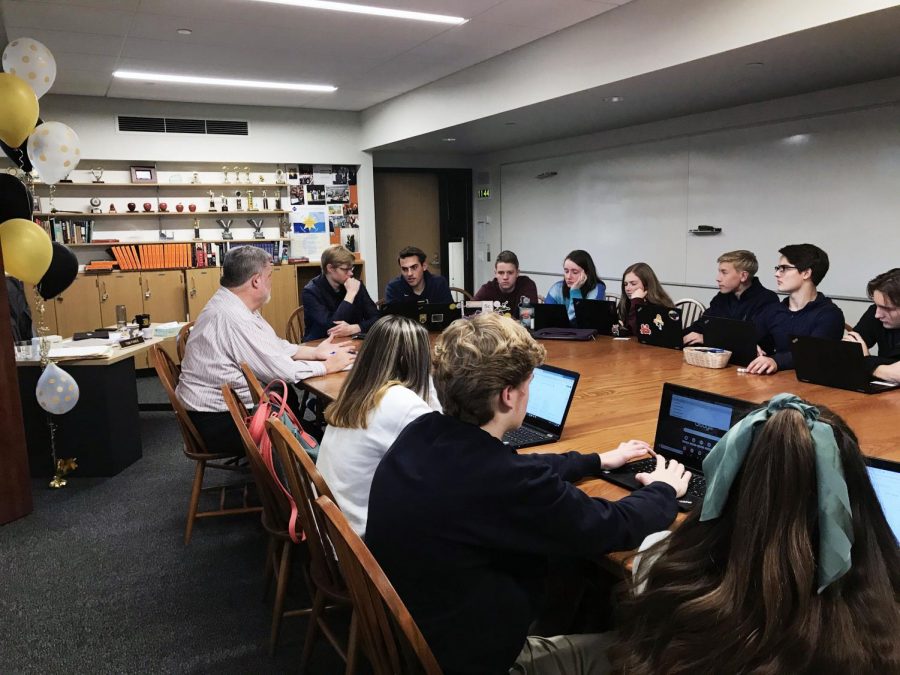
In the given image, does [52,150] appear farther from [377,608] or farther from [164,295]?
[164,295]

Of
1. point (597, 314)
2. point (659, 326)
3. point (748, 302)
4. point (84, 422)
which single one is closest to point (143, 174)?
point (84, 422)

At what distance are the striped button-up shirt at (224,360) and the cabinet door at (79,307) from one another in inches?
165

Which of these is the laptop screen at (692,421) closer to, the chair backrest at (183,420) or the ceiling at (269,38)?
the chair backrest at (183,420)

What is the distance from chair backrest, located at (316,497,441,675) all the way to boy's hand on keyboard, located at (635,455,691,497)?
0.70m

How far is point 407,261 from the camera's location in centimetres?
491

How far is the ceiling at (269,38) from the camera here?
4125 mm

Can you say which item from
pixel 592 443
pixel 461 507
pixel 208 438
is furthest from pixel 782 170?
pixel 461 507

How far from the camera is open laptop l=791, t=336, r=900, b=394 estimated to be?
Result: 97.7 inches

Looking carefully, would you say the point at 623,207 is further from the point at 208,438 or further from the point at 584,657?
the point at 584,657

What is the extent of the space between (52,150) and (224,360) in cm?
158

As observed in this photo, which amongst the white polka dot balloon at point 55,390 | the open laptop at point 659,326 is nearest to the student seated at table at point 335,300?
the white polka dot balloon at point 55,390

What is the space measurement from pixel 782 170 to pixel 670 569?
4.96 m

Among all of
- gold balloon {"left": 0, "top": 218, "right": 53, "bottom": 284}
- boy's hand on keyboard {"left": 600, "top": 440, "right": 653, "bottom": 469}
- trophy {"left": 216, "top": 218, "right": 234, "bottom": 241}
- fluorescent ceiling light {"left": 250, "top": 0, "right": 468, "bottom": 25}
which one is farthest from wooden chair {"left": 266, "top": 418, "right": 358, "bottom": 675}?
trophy {"left": 216, "top": 218, "right": 234, "bottom": 241}

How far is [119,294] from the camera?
22.1 feet
